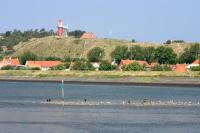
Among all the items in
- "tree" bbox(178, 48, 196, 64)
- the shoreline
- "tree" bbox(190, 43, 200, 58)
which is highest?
"tree" bbox(190, 43, 200, 58)

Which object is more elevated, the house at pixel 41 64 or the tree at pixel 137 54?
the tree at pixel 137 54

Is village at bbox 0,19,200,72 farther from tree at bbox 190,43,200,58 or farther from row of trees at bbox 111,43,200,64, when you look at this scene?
tree at bbox 190,43,200,58

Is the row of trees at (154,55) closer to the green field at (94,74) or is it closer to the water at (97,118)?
the green field at (94,74)

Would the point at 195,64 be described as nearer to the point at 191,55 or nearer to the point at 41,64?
the point at 191,55

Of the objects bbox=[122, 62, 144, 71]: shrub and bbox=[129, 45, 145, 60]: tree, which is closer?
bbox=[122, 62, 144, 71]: shrub

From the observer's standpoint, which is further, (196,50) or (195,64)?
(196,50)

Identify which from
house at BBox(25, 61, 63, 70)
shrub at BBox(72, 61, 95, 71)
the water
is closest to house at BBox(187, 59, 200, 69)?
shrub at BBox(72, 61, 95, 71)

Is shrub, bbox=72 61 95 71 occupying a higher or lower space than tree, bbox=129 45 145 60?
lower

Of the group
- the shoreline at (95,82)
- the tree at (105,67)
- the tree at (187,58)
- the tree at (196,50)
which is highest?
the tree at (196,50)

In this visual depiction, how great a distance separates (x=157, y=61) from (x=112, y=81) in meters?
32.3

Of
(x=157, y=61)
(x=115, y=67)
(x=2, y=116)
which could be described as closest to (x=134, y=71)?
(x=115, y=67)

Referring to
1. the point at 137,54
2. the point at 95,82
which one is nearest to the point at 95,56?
the point at 137,54

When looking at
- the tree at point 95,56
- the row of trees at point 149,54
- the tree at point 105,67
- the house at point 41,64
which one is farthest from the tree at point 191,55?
the house at point 41,64

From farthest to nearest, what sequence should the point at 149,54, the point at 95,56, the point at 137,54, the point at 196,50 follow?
the point at 95,56
the point at 196,50
the point at 137,54
the point at 149,54
